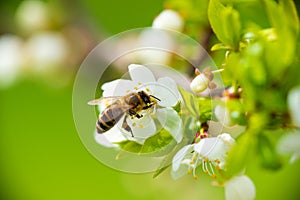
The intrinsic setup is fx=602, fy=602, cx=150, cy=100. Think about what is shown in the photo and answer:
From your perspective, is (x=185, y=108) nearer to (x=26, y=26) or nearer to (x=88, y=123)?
(x=88, y=123)

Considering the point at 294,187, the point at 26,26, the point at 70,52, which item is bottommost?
the point at 294,187

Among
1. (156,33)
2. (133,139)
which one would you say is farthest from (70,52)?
(133,139)

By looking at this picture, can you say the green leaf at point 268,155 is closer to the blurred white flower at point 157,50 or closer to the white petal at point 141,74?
the white petal at point 141,74

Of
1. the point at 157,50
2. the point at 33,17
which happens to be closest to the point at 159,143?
the point at 157,50

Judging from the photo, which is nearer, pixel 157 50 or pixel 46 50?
pixel 157 50

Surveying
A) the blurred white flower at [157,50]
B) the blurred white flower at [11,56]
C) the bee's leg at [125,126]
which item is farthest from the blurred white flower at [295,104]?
the blurred white flower at [11,56]

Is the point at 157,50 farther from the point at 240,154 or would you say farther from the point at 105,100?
the point at 240,154

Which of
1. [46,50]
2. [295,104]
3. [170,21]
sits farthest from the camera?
[46,50]
